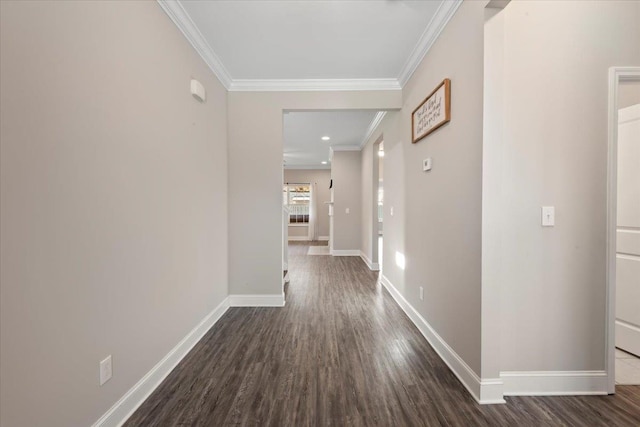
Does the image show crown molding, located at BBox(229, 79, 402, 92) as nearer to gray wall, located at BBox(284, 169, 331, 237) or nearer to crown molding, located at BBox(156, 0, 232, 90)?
crown molding, located at BBox(156, 0, 232, 90)

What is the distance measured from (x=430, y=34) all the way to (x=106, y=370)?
3.21 metres

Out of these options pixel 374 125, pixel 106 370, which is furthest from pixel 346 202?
pixel 106 370

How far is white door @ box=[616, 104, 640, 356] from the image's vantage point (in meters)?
2.11

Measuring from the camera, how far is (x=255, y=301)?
323 centimetres

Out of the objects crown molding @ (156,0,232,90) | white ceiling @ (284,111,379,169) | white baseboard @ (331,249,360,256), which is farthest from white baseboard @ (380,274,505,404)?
white baseboard @ (331,249,360,256)

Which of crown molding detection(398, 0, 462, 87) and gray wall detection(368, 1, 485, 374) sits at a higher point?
crown molding detection(398, 0, 462, 87)

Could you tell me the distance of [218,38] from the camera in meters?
2.39

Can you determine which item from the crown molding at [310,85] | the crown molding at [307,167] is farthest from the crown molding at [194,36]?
the crown molding at [307,167]

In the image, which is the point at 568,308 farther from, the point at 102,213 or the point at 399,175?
the point at 102,213

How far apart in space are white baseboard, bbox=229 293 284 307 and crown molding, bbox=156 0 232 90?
251 centimetres

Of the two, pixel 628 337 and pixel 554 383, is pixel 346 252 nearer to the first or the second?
pixel 628 337

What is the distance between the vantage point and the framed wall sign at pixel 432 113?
6.59 feet

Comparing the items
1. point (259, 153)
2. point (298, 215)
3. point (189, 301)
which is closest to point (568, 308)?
point (189, 301)

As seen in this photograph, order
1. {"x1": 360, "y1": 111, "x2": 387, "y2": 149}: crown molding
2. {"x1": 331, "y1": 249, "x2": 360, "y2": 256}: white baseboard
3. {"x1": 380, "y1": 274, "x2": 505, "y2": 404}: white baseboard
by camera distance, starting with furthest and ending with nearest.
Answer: {"x1": 331, "y1": 249, "x2": 360, "y2": 256}: white baseboard < {"x1": 360, "y1": 111, "x2": 387, "y2": 149}: crown molding < {"x1": 380, "y1": 274, "x2": 505, "y2": 404}: white baseboard
